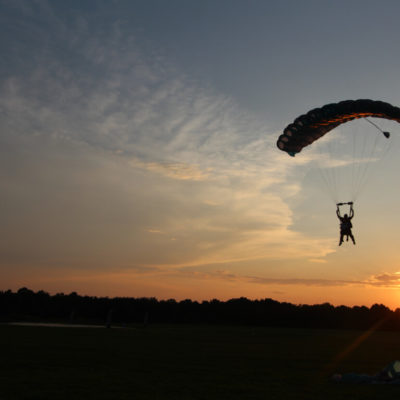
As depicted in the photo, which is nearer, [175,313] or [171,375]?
[171,375]

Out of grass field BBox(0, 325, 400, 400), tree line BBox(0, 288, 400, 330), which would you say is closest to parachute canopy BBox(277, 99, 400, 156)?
grass field BBox(0, 325, 400, 400)

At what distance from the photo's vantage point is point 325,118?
80.5 feet

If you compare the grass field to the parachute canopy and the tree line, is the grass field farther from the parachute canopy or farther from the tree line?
the tree line

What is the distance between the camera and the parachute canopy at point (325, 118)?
22.9 m

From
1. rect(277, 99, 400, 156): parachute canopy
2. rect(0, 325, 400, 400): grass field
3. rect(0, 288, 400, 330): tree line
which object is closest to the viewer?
rect(0, 325, 400, 400): grass field

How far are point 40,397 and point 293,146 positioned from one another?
1800 centimetres

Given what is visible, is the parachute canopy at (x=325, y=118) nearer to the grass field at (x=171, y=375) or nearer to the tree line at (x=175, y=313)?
the grass field at (x=171, y=375)

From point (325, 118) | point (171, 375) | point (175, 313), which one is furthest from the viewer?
point (175, 313)

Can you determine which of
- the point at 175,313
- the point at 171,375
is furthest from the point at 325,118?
the point at 175,313

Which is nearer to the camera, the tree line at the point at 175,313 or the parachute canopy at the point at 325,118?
the parachute canopy at the point at 325,118

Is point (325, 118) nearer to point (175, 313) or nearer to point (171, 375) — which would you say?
point (171, 375)

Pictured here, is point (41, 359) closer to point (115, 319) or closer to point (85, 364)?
point (85, 364)

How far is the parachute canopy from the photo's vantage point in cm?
2292

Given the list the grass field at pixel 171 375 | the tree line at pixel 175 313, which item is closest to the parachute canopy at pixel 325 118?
the grass field at pixel 171 375
